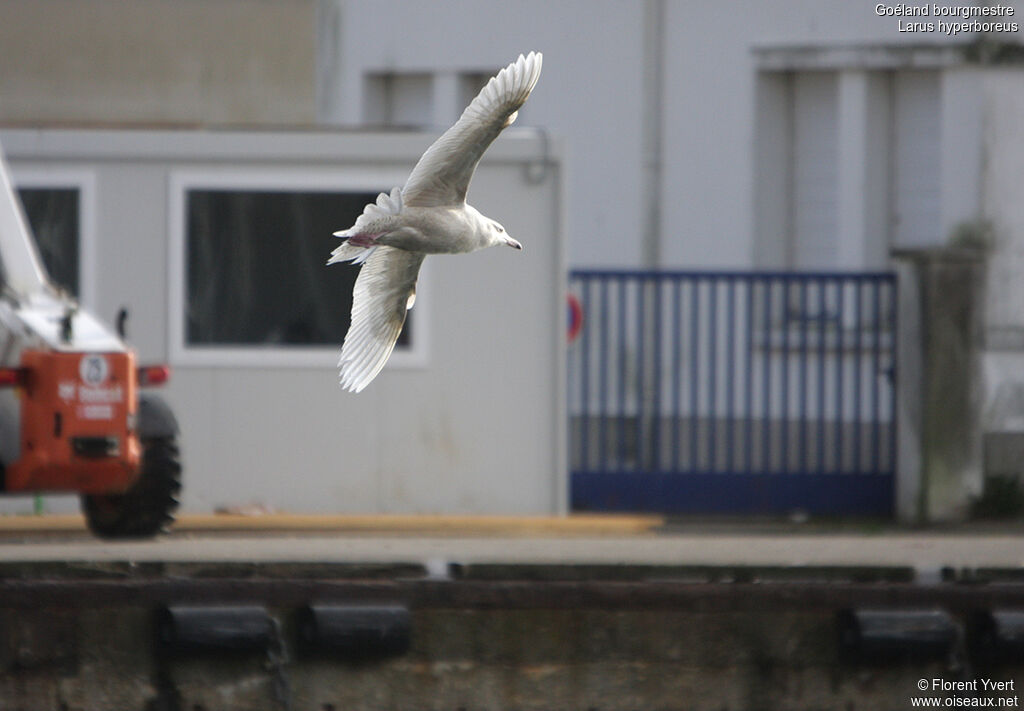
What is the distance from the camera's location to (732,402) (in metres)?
14.6

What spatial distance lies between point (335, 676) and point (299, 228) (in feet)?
21.7

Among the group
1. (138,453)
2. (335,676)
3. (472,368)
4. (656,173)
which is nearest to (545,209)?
(472,368)

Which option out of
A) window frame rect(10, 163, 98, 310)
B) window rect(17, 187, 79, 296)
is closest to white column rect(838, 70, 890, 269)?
window frame rect(10, 163, 98, 310)

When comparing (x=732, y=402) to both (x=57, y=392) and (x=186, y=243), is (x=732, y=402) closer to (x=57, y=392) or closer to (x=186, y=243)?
(x=186, y=243)

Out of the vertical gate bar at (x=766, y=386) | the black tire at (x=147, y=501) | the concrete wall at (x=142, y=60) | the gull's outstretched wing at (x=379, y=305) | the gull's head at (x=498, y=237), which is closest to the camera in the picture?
the gull's head at (x=498, y=237)

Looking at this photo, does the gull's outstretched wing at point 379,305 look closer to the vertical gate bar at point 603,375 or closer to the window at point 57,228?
the window at point 57,228

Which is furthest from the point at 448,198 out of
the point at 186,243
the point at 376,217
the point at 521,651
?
the point at 186,243

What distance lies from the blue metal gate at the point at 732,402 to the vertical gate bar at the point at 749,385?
1cm

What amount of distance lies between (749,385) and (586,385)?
3.91 feet

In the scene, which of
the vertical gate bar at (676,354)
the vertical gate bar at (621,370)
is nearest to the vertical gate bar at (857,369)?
the vertical gate bar at (676,354)

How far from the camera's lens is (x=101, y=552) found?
35.2ft

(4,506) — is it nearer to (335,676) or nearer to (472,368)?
(472,368)

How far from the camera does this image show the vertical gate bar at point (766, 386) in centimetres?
1425

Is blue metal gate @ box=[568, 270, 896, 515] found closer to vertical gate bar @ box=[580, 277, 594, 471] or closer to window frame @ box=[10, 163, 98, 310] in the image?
vertical gate bar @ box=[580, 277, 594, 471]
